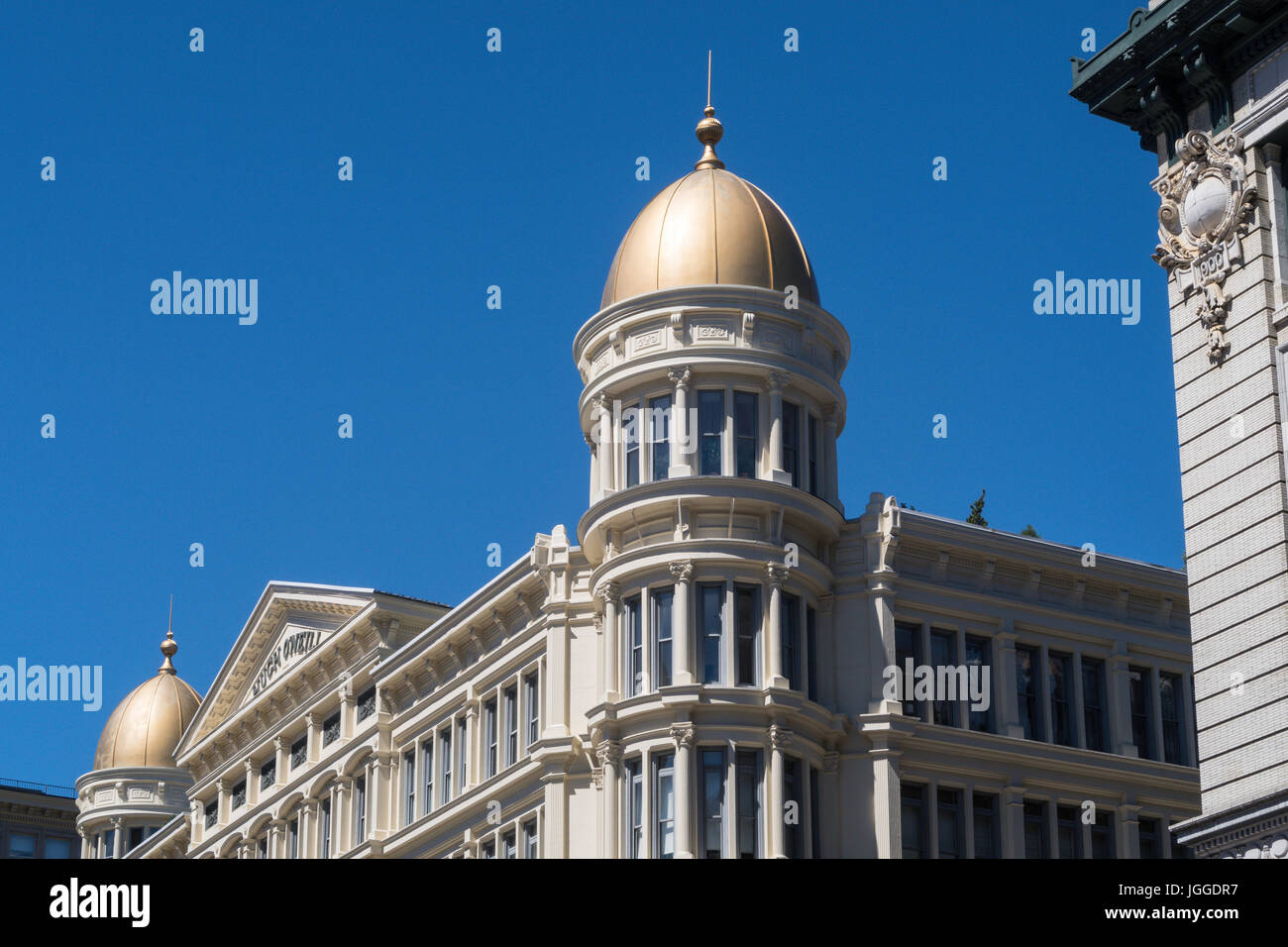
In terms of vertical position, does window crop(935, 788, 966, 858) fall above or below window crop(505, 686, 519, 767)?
below

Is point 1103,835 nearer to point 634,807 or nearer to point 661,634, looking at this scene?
point 634,807

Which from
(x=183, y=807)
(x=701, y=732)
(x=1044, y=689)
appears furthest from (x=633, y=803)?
(x=183, y=807)

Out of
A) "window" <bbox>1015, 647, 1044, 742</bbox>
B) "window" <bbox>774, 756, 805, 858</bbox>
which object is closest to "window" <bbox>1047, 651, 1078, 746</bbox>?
"window" <bbox>1015, 647, 1044, 742</bbox>

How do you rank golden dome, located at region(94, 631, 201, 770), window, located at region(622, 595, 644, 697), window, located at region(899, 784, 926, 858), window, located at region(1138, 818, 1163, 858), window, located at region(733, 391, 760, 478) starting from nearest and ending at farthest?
window, located at region(622, 595, 644, 697), window, located at region(899, 784, 926, 858), window, located at region(733, 391, 760, 478), window, located at region(1138, 818, 1163, 858), golden dome, located at region(94, 631, 201, 770)

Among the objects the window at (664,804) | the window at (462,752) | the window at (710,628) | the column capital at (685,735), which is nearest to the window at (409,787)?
A: the window at (462,752)

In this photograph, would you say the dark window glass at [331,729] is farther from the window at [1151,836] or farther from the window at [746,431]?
the window at [1151,836]

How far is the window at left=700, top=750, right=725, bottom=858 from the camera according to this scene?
4403cm

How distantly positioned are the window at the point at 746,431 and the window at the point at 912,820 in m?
7.65

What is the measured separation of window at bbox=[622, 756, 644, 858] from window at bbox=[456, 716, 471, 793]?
7.55 metres

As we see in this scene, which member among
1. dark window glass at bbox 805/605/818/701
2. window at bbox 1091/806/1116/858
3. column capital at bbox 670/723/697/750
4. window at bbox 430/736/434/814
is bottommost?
window at bbox 1091/806/1116/858

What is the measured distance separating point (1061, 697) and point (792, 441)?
879cm

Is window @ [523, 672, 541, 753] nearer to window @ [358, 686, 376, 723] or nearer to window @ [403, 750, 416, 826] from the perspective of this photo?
window @ [403, 750, 416, 826]
